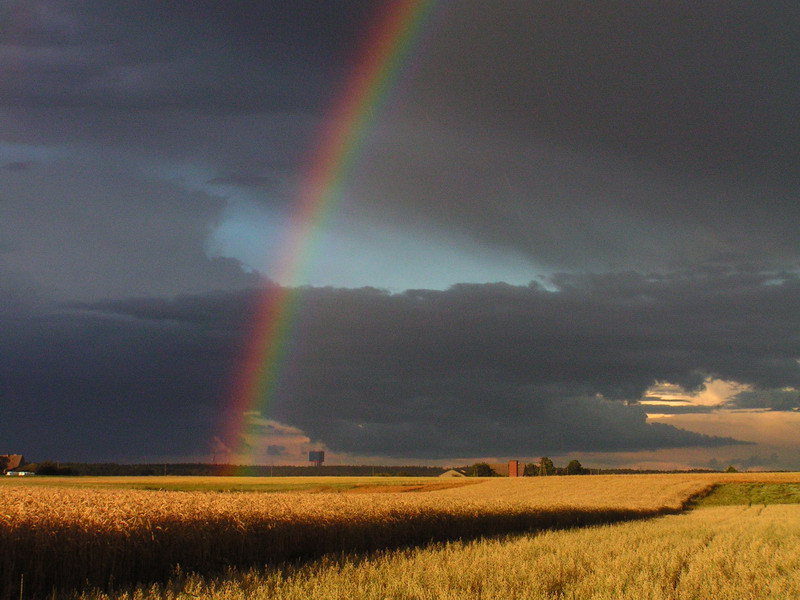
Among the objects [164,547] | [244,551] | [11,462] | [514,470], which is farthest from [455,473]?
[164,547]

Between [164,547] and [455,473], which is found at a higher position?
[164,547]

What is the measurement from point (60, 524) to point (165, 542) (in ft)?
6.53

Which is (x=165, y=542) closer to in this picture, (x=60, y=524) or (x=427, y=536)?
(x=60, y=524)

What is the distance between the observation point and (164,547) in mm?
12047

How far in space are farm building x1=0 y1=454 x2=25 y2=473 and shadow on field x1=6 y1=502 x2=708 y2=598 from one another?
383 ft

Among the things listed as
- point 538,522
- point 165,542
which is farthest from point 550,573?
point 538,522

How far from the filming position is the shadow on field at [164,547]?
10.0 m

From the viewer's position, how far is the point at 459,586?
10680 mm

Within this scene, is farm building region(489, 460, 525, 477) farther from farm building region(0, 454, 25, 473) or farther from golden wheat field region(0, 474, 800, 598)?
golden wheat field region(0, 474, 800, 598)

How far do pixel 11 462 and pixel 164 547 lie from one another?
419ft

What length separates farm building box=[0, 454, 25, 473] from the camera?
116 m

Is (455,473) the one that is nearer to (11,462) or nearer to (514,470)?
(514,470)

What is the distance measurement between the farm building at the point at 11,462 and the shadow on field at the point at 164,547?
117 meters

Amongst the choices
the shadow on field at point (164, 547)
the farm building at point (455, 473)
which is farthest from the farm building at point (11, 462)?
the shadow on field at point (164, 547)
